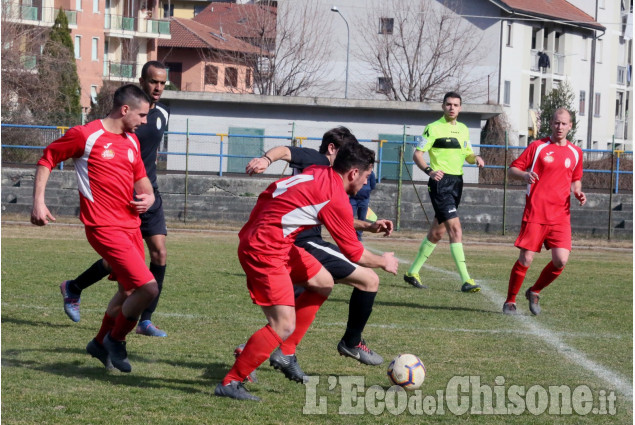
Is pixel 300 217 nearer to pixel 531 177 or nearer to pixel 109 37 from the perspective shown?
pixel 531 177

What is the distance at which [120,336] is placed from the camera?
5.73 m

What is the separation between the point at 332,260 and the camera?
5.91m

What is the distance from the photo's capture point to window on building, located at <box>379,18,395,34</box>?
46.9m

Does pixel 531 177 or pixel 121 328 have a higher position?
pixel 531 177

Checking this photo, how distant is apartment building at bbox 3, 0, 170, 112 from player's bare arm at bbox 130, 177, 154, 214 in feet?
160

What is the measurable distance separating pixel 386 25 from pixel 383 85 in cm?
308

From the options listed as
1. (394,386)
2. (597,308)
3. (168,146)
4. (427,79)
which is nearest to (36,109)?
(168,146)

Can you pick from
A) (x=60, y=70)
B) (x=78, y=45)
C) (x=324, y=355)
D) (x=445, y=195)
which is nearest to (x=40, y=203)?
(x=324, y=355)

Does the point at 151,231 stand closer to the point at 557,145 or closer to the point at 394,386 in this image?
the point at 394,386

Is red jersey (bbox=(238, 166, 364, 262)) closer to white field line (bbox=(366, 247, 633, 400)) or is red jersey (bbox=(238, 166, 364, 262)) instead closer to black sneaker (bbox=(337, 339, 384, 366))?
black sneaker (bbox=(337, 339, 384, 366))

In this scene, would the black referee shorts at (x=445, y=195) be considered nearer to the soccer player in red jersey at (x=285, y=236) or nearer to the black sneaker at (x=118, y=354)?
the soccer player in red jersey at (x=285, y=236)

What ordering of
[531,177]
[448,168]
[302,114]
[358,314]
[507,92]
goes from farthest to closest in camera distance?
[507,92], [302,114], [448,168], [531,177], [358,314]

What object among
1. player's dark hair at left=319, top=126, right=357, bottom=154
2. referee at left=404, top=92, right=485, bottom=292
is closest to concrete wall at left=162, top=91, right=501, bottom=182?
referee at left=404, top=92, right=485, bottom=292

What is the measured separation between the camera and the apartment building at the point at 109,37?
179ft
